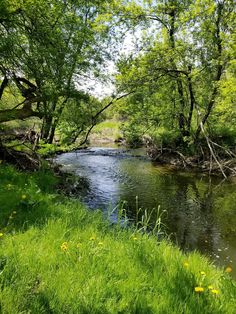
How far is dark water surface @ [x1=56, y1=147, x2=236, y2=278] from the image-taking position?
7133 mm

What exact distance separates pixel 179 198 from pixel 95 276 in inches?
317

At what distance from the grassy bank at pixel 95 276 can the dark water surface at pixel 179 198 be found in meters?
2.01

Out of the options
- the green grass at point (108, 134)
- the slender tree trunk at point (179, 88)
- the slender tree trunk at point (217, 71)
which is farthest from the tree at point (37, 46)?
the green grass at point (108, 134)

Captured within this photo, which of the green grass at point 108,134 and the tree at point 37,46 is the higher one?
the tree at point 37,46

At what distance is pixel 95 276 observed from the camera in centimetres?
313

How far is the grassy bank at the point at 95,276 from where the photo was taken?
2.68 metres

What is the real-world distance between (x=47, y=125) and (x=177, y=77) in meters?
A: 8.29

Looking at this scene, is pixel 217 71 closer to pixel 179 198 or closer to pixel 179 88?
pixel 179 88

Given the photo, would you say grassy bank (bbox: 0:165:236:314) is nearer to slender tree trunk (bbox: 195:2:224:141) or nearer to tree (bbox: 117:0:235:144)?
tree (bbox: 117:0:235:144)

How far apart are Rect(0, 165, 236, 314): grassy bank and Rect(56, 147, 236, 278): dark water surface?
2.01 m

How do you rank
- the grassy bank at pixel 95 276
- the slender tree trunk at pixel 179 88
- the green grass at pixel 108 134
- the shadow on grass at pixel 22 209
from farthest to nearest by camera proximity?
the green grass at pixel 108 134
the slender tree trunk at pixel 179 88
the shadow on grass at pixel 22 209
the grassy bank at pixel 95 276

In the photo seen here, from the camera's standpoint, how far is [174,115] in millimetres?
19641

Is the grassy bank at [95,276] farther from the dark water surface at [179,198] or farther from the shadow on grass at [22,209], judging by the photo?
the dark water surface at [179,198]

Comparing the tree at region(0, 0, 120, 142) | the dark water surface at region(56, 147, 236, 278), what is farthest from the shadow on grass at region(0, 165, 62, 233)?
the tree at region(0, 0, 120, 142)
